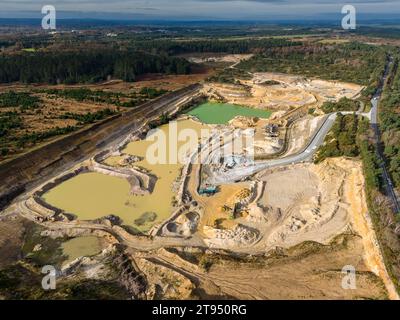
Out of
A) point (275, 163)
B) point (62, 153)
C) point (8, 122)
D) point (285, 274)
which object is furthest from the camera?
point (8, 122)

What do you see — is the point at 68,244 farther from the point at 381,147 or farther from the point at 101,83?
the point at 101,83

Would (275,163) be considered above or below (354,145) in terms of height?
below

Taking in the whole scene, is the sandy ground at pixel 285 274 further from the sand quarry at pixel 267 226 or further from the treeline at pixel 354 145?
the treeline at pixel 354 145

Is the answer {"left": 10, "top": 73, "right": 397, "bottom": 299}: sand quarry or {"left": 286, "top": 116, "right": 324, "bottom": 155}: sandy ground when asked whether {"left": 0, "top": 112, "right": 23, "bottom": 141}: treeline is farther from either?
{"left": 286, "top": 116, "right": 324, "bottom": 155}: sandy ground

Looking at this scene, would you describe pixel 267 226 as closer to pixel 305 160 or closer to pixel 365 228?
pixel 365 228

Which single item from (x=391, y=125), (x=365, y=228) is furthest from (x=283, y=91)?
(x=365, y=228)

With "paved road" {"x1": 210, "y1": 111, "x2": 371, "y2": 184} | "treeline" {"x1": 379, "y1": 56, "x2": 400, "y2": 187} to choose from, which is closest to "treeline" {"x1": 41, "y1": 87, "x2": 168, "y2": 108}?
"paved road" {"x1": 210, "y1": 111, "x2": 371, "y2": 184}

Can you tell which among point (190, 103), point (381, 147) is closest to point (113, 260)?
point (381, 147)

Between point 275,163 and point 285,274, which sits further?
point 275,163
